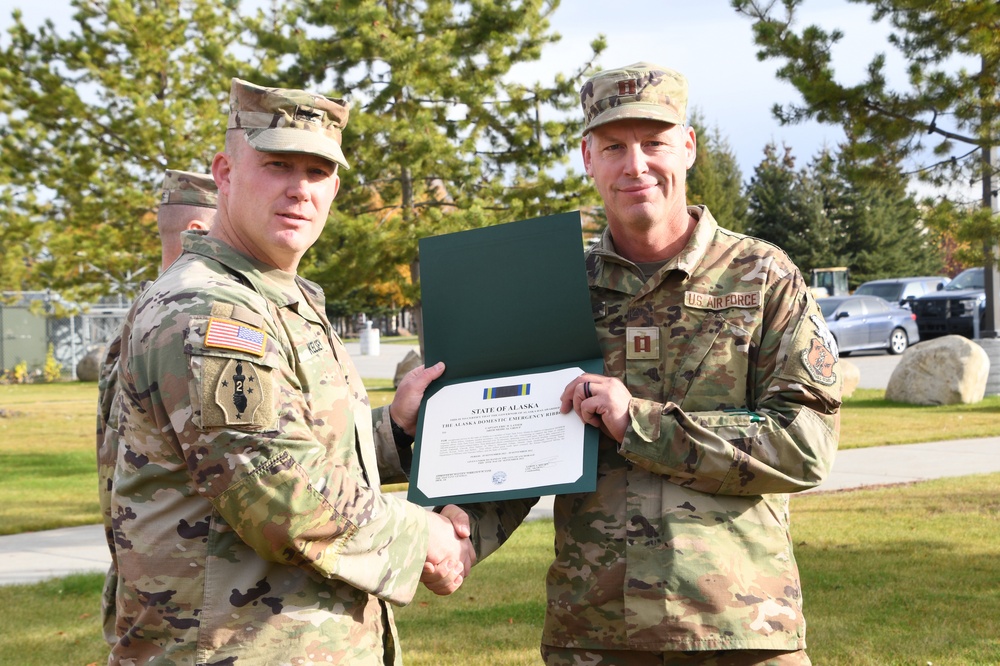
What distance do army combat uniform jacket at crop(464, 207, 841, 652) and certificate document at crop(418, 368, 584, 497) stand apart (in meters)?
0.15

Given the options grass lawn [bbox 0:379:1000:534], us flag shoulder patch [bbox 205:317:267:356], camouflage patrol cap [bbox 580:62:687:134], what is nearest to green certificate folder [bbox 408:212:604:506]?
camouflage patrol cap [bbox 580:62:687:134]

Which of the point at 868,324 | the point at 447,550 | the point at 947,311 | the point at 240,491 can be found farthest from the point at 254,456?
the point at 947,311

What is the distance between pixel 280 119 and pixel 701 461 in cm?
144

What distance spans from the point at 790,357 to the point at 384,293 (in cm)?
3581

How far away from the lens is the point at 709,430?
2762 mm

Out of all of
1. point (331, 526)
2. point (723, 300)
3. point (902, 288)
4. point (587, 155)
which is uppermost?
point (902, 288)

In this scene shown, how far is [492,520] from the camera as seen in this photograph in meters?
3.18

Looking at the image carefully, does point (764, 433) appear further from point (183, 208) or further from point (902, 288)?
point (902, 288)

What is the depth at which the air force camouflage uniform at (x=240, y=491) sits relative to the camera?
2.25 metres

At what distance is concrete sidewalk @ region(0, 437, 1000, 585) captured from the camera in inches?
298

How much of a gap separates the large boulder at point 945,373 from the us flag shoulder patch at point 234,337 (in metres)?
15.7

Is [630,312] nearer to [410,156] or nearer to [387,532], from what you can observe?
[387,532]

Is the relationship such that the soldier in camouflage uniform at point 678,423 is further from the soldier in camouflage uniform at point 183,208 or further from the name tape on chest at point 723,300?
the soldier in camouflage uniform at point 183,208

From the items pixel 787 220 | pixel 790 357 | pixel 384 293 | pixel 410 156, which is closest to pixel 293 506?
pixel 790 357
